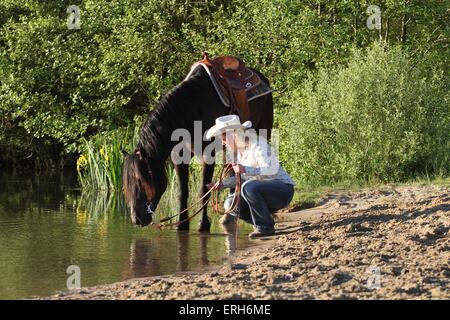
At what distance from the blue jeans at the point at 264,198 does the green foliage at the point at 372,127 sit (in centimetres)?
352

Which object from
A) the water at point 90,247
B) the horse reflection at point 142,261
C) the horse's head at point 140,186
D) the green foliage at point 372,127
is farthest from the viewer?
the green foliage at point 372,127

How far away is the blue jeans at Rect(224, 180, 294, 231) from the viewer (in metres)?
8.16

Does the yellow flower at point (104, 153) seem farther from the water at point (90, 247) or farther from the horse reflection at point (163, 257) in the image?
the horse reflection at point (163, 257)

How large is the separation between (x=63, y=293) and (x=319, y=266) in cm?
190

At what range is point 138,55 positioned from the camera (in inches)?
617

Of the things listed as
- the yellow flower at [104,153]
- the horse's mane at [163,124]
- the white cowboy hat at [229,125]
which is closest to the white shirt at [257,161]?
the white cowboy hat at [229,125]

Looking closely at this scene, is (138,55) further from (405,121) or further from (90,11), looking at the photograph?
(405,121)

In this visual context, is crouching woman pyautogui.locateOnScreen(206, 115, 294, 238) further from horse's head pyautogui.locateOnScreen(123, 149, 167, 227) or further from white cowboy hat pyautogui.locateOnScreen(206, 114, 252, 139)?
horse's head pyautogui.locateOnScreen(123, 149, 167, 227)

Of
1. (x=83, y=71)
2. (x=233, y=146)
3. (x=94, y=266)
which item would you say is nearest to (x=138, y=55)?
(x=83, y=71)

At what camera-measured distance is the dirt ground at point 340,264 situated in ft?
17.2

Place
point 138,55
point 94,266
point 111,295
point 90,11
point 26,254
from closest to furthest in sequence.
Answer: point 111,295 < point 94,266 < point 26,254 < point 138,55 < point 90,11

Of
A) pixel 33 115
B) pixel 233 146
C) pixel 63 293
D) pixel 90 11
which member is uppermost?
pixel 90 11

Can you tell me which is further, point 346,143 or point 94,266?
point 346,143

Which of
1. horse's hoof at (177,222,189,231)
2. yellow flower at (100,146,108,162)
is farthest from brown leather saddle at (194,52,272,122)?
yellow flower at (100,146,108,162)
